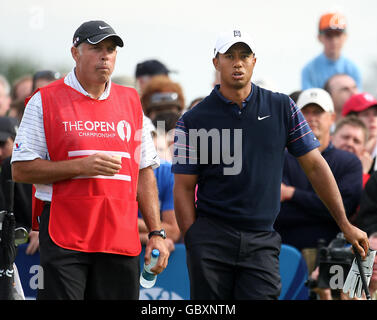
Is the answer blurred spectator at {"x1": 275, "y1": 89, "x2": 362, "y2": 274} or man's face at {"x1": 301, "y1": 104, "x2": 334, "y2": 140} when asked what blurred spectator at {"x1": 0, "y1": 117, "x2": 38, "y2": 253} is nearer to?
blurred spectator at {"x1": 275, "y1": 89, "x2": 362, "y2": 274}

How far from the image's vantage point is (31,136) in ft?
16.9

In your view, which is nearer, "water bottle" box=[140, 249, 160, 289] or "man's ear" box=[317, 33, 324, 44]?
"water bottle" box=[140, 249, 160, 289]

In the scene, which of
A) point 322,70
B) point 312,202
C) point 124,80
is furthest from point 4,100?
point 312,202

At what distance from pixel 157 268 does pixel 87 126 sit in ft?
3.18

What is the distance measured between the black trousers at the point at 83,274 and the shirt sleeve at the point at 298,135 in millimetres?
1241

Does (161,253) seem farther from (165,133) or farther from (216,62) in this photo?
(165,133)

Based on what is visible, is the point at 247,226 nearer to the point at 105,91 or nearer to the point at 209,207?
the point at 209,207

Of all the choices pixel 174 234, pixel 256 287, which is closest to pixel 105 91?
pixel 256 287

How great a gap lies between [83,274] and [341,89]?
20.0 ft

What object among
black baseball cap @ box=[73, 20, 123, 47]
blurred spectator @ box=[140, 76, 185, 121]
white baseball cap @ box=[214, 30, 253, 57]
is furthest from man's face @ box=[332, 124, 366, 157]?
black baseball cap @ box=[73, 20, 123, 47]

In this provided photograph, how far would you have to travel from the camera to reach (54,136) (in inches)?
203

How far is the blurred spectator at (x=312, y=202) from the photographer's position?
7.69 metres

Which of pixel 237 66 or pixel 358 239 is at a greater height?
pixel 237 66

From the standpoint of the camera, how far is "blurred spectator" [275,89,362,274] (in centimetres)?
769
